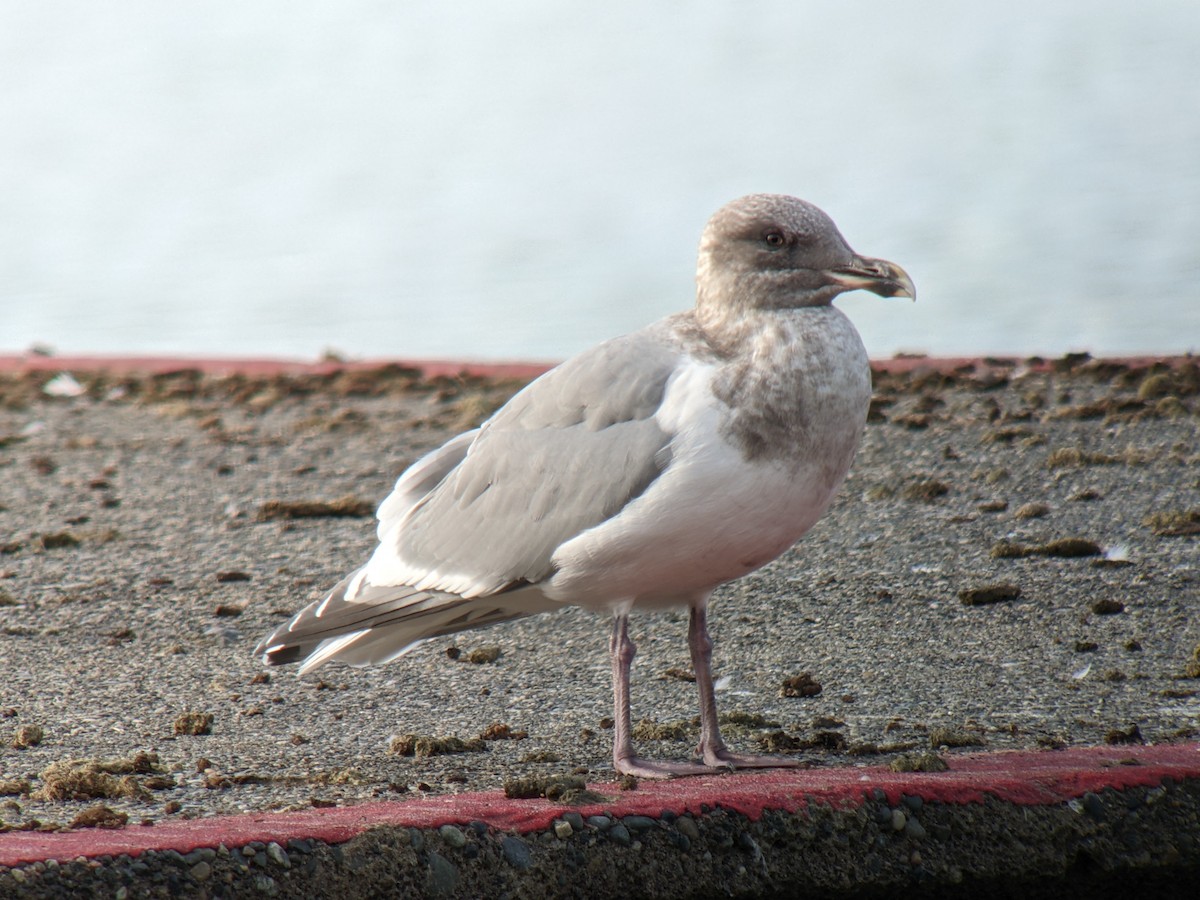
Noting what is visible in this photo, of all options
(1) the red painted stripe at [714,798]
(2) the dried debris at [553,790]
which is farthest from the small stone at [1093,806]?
(2) the dried debris at [553,790]

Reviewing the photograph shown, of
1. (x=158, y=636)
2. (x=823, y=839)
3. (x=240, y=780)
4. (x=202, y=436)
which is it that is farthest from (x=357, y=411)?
(x=823, y=839)

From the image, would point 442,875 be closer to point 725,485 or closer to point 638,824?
point 638,824

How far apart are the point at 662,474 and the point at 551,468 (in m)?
0.29

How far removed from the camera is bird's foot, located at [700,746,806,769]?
122 inches

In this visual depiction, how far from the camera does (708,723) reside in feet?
10.4

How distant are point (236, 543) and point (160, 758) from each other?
195cm

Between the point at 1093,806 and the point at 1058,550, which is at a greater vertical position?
the point at 1058,550

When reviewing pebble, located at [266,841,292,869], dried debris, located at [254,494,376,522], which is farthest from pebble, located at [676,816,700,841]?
dried debris, located at [254,494,376,522]

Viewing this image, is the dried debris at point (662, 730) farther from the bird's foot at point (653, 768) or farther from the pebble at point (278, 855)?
the pebble at point (278, 855)

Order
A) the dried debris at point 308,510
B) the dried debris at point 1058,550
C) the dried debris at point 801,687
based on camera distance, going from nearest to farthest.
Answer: the dried debris at point 801,687 → the dried debris at point 1058,550 → the dried debris at point 308,510

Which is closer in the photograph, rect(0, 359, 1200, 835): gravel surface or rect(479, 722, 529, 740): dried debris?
rect(0, 359, 1200, 835): gravel surface

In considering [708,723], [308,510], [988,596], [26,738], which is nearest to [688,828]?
[708,723]

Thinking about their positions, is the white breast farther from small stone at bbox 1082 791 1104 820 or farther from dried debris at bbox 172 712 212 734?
dried debris at bbox 172 712 212 734

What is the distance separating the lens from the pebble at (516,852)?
2566 millimetres
